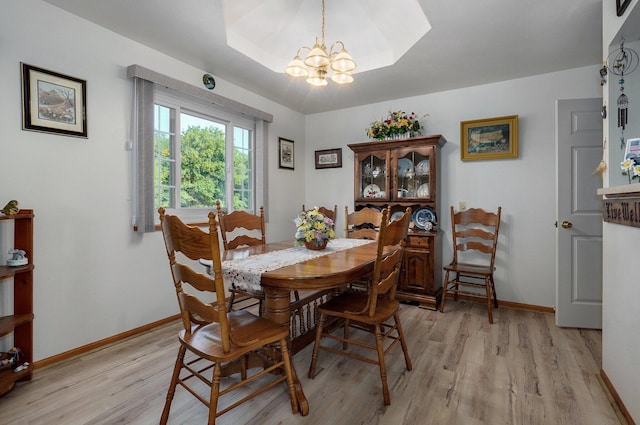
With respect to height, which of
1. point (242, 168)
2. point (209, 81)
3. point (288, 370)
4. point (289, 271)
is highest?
point (209, 81)

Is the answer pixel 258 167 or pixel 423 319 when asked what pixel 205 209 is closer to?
pixel 258 167

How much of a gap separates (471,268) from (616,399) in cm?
158

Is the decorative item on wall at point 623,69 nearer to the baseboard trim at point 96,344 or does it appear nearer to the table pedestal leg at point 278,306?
the table pedestal leg at point 278,306

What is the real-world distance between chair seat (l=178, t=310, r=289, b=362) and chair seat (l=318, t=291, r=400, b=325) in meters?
0.38

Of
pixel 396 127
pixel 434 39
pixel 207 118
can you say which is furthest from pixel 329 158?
pixel 434 39

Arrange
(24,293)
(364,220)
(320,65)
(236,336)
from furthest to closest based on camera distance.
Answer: (364,220) < (320,65) < (24,293) < (236,336)

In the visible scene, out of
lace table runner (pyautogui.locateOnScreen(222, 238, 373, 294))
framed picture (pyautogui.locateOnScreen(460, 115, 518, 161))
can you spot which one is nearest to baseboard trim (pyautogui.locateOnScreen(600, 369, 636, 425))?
lace table runner (pyautogui.locateOnScreen(222, 238, 373, 294))

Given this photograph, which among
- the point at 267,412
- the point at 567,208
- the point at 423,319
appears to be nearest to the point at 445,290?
the point at 423,319

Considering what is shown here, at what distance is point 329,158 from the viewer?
14.8ft

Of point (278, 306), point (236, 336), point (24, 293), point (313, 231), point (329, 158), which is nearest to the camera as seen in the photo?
point (236, 336)

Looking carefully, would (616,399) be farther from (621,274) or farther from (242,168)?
(242,168)

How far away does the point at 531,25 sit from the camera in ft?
7.75

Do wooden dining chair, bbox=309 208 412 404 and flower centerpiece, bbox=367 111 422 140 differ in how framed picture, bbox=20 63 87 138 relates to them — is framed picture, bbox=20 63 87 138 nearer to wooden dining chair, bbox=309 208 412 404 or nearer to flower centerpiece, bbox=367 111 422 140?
wooden dining chair, bbox=309 208 412 404

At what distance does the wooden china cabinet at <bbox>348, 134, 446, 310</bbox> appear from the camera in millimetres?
3373
